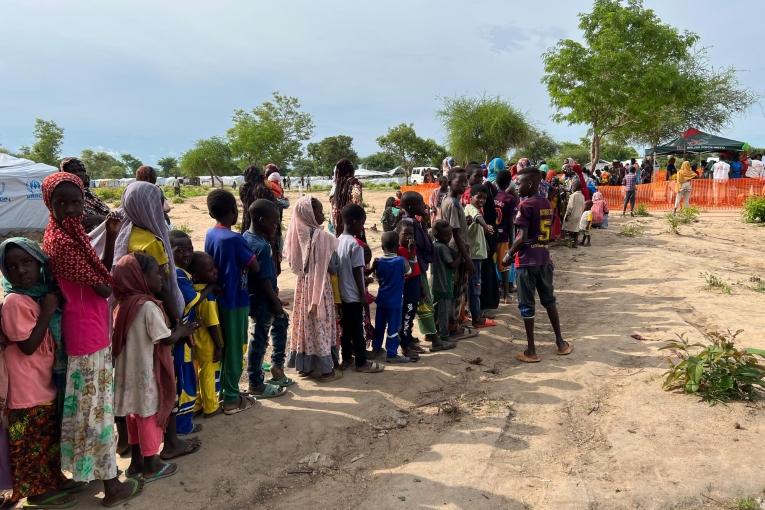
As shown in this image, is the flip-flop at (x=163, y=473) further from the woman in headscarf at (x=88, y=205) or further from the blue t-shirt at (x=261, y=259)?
the woman in headscarf at (x=88, y=205)

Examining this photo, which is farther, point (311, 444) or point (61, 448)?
A: point (311, 444)

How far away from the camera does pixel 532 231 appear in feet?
15.6

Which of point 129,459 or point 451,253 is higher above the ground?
point 451,253

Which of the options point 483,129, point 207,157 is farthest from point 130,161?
point 483,129

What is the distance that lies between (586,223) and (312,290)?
759cm

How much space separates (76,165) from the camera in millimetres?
4395

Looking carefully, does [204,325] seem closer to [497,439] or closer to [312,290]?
[312,290]

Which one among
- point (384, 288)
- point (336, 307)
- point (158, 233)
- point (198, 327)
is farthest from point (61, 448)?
point (384, 288)

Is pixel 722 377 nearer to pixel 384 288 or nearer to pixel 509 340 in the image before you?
pixel 509 340

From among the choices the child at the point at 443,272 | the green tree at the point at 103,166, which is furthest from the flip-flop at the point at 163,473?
the green tree at the point at 103,166

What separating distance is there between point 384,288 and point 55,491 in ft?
9.51

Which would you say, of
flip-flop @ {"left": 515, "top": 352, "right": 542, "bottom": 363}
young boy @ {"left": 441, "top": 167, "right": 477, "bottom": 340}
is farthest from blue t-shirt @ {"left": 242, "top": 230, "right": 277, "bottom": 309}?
flip-flop @ {"left": 515, "top": 352, "right": 542, "bottom": 363}

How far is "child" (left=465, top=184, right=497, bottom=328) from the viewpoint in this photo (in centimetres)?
572

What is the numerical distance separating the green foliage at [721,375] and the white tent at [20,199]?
1594 cm
